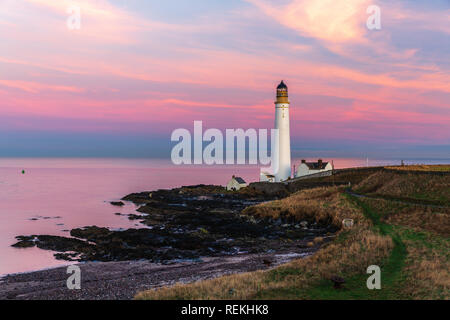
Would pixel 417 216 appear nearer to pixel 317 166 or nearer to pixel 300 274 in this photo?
pixel 300 274

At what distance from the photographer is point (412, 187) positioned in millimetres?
35000

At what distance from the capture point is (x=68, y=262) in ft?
88.2

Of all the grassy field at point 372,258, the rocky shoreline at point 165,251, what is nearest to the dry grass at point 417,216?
the grassy field at point 372,258

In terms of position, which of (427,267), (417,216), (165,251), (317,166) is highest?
(317,166)

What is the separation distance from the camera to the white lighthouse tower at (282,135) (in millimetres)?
63562

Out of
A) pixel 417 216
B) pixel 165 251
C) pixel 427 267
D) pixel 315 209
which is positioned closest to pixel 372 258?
pixel 427 267

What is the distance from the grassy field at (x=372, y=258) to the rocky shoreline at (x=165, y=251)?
118 inches

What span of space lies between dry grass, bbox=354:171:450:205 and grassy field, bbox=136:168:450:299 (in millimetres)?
75

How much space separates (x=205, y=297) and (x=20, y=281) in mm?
14301

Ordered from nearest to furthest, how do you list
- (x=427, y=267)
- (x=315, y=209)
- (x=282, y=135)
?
(x=427, y=267) → (x=315, y=209) → (x=282, y=135)

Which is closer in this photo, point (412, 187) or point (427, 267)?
point (427, 267)

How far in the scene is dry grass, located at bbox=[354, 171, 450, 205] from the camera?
32031 mm

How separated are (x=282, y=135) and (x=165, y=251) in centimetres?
3957
